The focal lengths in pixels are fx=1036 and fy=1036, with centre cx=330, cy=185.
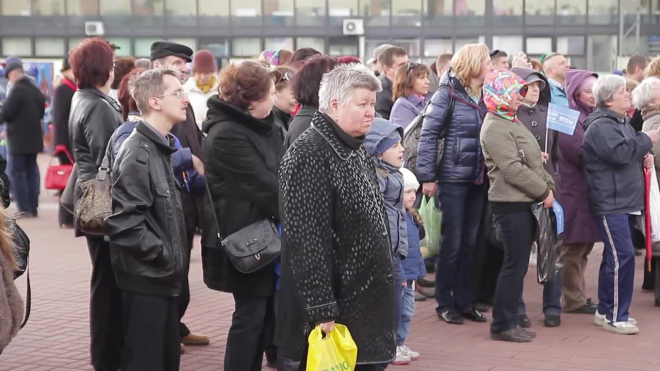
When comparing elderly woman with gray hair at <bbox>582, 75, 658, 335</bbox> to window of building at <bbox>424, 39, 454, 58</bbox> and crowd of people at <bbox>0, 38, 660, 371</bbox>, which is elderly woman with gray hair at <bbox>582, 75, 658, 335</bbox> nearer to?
crowd of people at <bbox>0, 38, 660, 371</bbox>

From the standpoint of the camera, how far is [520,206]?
7.38m

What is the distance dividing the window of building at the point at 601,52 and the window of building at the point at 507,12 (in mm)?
2333

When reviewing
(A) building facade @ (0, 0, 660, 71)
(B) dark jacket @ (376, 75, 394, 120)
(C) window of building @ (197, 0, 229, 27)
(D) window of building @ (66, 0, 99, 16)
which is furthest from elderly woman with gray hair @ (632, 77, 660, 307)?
(D) window of building @ (66, 0, 99, 16)

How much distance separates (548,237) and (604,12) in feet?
87.6

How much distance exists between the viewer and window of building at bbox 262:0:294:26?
33031 mm

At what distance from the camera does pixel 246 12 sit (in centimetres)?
3306

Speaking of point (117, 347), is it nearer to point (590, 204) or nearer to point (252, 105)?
point (252, 105)

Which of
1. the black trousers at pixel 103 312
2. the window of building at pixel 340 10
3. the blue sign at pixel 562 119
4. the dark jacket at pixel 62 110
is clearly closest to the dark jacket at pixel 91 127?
the black trousers at pixel 103 312

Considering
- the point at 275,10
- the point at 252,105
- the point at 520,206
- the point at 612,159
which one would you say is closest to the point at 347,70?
the point at 252,105

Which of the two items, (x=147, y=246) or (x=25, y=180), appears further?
(x=25, y=180)

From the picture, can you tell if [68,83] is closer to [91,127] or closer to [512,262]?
[91,127]

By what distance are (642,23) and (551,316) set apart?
26.6 m

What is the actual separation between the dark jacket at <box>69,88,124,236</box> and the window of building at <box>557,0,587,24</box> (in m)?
Answer: 27.7

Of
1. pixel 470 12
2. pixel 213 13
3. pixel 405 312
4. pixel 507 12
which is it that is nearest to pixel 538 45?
pixel 507 12
